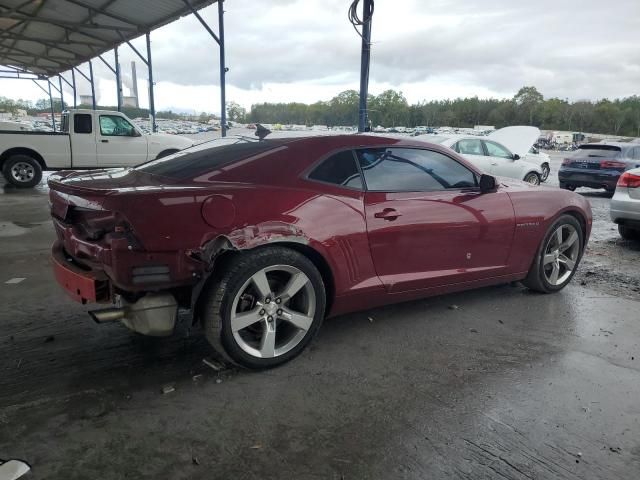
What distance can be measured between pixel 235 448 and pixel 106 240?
4.33 ft

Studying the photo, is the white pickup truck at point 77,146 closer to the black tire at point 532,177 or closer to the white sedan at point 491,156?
the white sedan at point 491,156

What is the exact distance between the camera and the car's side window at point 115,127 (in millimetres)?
11836

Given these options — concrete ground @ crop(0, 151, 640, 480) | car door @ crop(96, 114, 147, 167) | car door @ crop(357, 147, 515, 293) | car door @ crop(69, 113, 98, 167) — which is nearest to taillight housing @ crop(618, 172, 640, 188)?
concrete ground @ crop(0, 151, 640, 480)

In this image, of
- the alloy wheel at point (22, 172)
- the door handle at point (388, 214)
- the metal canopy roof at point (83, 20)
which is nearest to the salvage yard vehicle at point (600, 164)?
the metal canopy roof at point (83, 20)

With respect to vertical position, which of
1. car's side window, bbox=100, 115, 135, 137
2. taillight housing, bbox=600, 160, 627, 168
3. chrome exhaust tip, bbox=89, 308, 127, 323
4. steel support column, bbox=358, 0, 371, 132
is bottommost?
chrome exhaust tip, bbox=89, 308, 127, 323

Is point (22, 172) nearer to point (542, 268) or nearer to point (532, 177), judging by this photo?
point (542, 268)

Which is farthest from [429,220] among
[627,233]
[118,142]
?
[118,142]

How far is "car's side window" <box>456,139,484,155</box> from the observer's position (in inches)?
458

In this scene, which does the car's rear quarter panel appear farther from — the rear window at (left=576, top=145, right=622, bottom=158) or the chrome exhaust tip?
the rear window at (left=576, top=145, right=622, bottom=158)

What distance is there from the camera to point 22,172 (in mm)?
11594

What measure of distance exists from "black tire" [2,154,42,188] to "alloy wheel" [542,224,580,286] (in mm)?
11516

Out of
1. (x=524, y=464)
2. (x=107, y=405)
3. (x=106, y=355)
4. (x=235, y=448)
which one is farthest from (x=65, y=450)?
(x=524, y=464)

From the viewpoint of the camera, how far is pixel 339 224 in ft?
10.4

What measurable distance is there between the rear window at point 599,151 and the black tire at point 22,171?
546 inches
